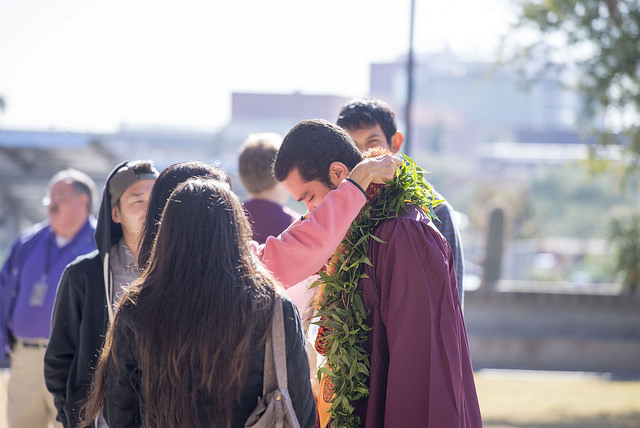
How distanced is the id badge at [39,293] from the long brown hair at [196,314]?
3435mm

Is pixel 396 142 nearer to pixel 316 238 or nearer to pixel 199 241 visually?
pixel 316 238

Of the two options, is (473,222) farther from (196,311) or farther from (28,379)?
(196,311)

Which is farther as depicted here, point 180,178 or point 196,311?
point 180,178

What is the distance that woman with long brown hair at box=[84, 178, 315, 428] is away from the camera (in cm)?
236

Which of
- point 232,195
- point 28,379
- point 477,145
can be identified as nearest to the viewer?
point 232,195

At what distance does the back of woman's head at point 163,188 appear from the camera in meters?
2.78

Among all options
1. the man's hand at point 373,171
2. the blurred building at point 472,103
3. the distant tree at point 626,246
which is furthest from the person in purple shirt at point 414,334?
the blurred building at point 472,103

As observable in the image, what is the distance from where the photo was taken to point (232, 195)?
8.36 feet

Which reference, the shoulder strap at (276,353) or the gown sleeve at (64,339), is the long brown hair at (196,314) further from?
the gown sleeve at (64,339)

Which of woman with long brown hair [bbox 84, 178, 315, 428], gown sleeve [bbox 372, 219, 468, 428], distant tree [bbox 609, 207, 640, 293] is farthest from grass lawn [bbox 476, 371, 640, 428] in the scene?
woman with long brown hair [bbox 84, 178, 315, 428]

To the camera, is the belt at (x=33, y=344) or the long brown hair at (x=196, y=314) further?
the belt at (x=33, y=344)

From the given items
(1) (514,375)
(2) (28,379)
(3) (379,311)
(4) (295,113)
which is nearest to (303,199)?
(3) (379,311)

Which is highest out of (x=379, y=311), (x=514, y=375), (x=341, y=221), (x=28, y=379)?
(x=341, y=221)

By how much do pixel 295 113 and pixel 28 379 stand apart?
2999 inches
